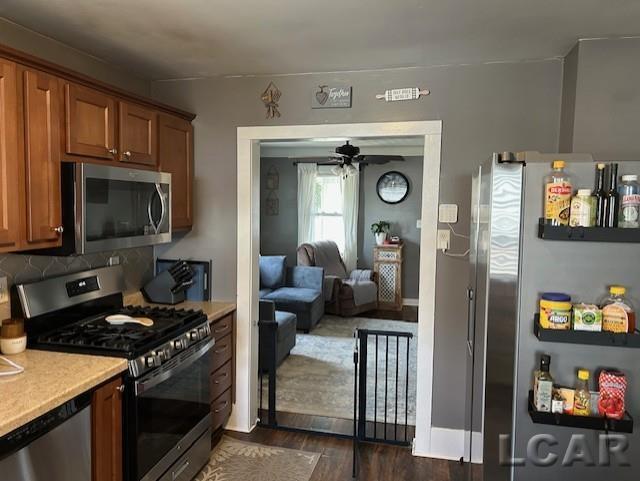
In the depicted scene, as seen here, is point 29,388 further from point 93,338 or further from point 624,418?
point 624,418

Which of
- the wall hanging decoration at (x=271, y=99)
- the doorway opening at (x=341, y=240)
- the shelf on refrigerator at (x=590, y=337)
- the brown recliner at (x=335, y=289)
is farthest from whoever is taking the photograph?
the brown recliner at (x=335, y=289)

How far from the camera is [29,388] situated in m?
1.67

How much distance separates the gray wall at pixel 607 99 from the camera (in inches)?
90.7

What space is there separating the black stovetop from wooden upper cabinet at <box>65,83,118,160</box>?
86 cm

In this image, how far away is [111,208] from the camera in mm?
2334

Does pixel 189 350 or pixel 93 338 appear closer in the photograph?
pixel 93 338

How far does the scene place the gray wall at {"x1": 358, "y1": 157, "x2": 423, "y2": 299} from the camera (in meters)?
7.20

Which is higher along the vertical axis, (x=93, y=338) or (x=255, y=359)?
(x=93, y=338)

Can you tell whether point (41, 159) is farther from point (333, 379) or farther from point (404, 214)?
point (404, 214)

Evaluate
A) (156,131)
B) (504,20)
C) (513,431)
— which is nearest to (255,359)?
(156,131)

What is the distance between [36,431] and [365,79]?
8.04ft

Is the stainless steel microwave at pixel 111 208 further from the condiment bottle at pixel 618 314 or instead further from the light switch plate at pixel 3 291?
the condiment bottle at pixel 618 314

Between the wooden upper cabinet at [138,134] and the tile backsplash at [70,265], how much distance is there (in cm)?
64

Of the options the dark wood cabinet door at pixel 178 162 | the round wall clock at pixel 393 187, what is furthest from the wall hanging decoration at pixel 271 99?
the round wall clock at pixel 393 187
